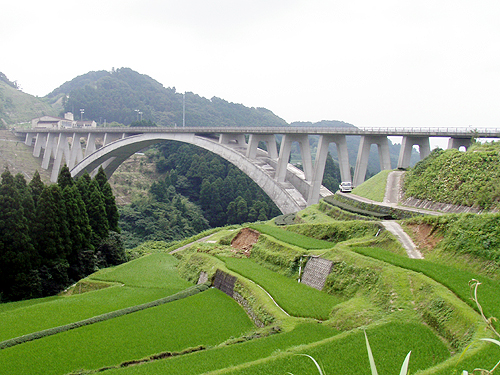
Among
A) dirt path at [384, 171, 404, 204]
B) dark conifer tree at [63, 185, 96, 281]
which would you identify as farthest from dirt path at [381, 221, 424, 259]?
dark conifer tree at [63, 185, 96, 281]

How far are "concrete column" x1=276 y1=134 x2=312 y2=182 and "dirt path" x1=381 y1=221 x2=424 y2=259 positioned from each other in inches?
797

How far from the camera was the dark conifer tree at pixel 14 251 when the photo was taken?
22203 millimetres

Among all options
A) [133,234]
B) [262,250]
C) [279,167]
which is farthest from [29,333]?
[133,234]

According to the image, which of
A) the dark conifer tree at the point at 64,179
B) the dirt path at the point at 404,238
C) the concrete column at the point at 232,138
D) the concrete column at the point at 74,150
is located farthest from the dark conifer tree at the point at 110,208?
the concrete column at the point at 74,150

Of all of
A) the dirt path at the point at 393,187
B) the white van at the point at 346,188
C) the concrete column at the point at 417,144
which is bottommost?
the white van at the point at 346,188

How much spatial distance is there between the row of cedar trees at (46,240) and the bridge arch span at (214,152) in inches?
598

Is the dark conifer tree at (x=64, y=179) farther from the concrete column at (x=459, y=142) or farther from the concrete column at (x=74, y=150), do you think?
the concrete column at (x=74, y=150)

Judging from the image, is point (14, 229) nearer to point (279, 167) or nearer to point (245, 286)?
point (245, 286)

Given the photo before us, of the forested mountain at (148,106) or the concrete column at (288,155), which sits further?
the forested mountain at (148,106)

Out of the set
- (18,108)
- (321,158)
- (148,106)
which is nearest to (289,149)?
(321,158)

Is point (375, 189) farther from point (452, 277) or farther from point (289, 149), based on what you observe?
point (452, 277)

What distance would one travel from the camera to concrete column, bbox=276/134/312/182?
39094mm

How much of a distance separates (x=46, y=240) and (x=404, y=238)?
1896 centimetres

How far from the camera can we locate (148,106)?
140625mm
